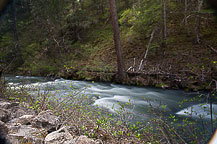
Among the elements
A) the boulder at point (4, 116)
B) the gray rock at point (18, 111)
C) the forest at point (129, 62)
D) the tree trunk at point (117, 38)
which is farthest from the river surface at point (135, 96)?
the boulder at point (4, 116)

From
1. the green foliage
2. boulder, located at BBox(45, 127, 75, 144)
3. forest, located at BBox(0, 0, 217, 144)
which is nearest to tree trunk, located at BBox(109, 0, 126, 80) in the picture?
forest, located at BBox(0, 0, 217, 144)

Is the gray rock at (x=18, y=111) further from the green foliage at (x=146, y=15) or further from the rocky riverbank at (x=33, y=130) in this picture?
the green foliage at (x=146, y=15)

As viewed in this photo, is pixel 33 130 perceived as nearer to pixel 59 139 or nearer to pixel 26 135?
pixel 26 135

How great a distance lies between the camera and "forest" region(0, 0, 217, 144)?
346 cm

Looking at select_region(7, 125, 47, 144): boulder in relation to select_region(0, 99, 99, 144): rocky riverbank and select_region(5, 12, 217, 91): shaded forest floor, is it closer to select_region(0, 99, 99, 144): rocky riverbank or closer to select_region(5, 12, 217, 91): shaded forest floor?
select_region(0, 99, 99, 144): rocky riverbank

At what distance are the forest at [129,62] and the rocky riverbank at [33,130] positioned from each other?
177 millimetres

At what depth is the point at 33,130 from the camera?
10.3ft

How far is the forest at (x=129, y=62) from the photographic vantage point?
3.46m

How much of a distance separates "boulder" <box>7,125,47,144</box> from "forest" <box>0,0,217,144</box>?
0.93 ft

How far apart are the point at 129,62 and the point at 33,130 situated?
9582mm

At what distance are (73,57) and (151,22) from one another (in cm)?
862

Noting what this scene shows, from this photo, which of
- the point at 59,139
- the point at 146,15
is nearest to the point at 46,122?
the point at 59,139

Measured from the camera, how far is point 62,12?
18203mm

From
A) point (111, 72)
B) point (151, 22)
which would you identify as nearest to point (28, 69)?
point (111, 72)
